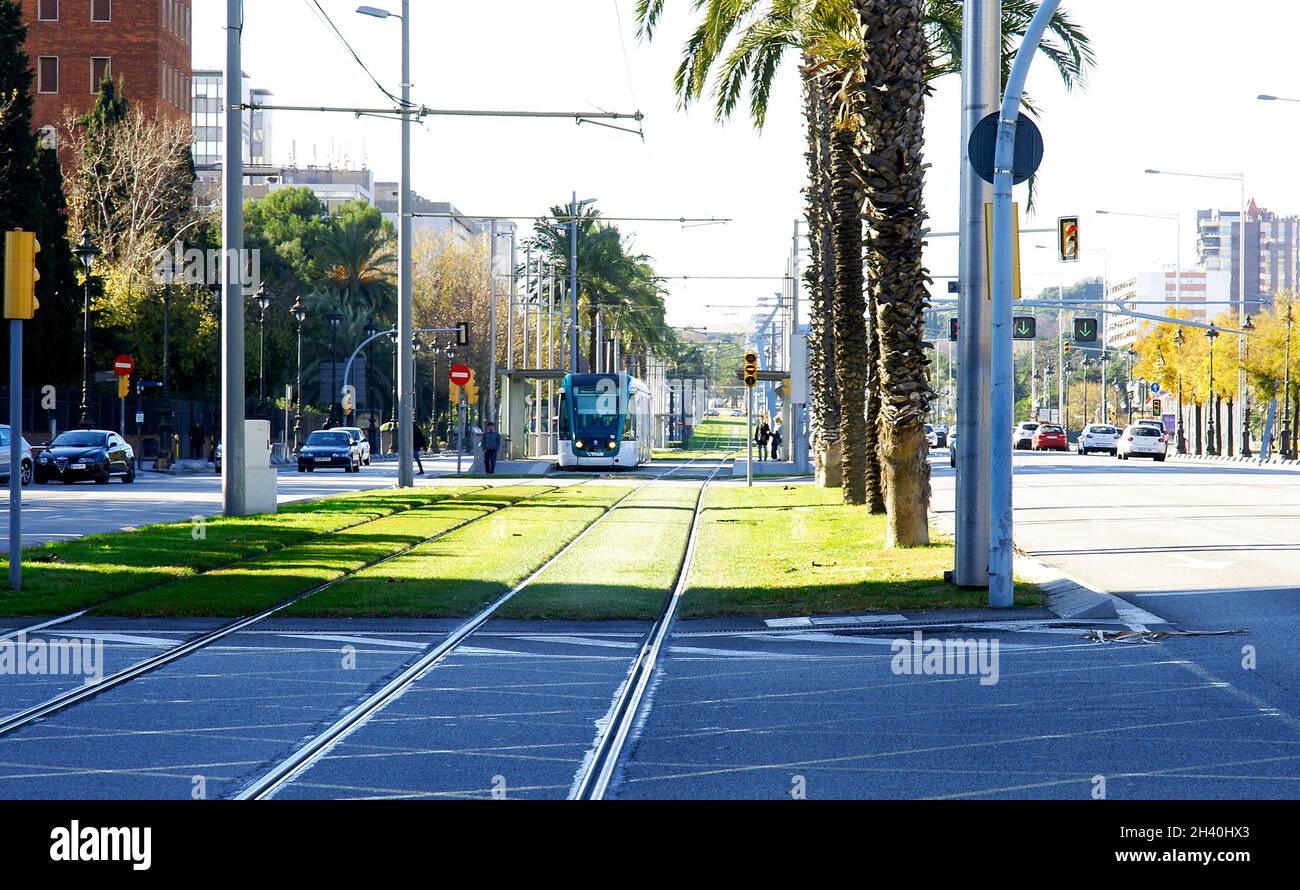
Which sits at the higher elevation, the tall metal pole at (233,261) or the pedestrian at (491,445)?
the tall metal pole at (233,261)

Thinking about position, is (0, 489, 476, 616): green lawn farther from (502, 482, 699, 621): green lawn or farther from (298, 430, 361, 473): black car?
(298, 430, 361, 473): black car

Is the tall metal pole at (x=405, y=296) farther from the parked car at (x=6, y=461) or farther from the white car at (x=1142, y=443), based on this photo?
the white car at (x=1142, y=443)

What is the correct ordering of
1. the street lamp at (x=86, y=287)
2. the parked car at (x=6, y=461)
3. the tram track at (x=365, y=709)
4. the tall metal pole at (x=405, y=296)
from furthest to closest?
the street lamp at (x=86, y=287) → the parked car at (x=6, y=461) → the tall metal pole at (x=405, y=296) → the tram track at (x=365, y=709)

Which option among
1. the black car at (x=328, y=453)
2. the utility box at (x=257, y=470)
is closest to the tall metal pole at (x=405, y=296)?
the utility box at (x=257, y=470)

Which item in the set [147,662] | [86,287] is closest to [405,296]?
[86,287]

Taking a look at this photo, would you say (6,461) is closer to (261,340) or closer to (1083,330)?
(261,340)

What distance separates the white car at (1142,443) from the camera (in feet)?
253

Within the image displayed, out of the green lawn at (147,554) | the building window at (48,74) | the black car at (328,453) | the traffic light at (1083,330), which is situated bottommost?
the green lawn at (147,554)

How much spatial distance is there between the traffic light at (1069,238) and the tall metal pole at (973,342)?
20.6 meters

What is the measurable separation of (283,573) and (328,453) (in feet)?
143

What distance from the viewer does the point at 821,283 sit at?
129ft
